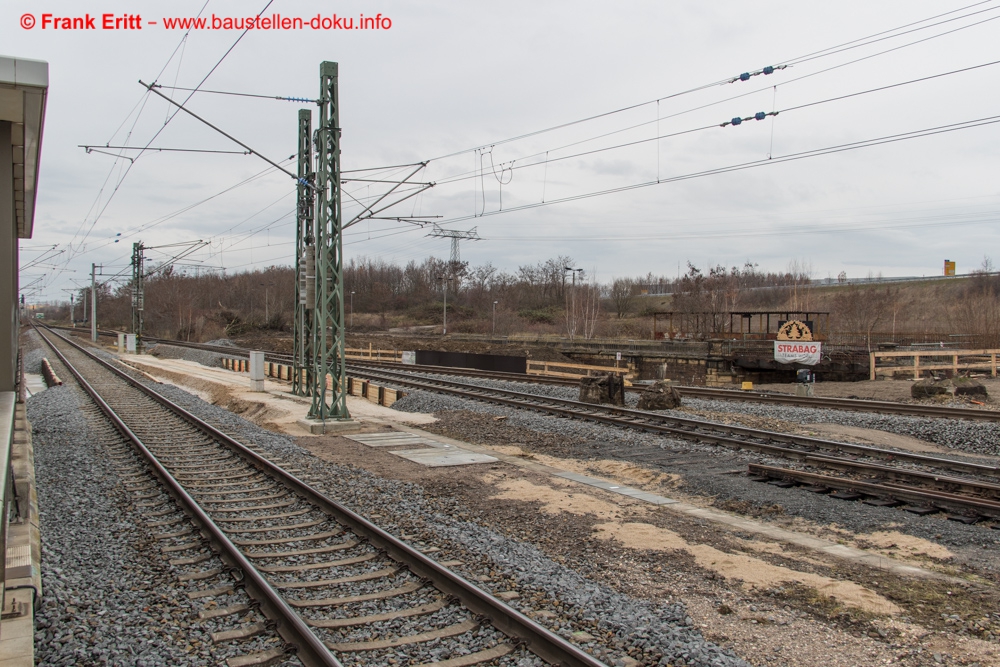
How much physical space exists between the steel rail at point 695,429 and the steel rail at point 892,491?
1292 millimetres

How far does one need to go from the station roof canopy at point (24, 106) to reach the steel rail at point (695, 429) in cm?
1204

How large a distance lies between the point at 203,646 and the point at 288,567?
1618 millimetres

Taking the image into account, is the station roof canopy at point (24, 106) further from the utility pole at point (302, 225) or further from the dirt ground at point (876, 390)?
the dirt ground at point (876, 390)

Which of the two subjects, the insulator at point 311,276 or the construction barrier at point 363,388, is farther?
the construction barrier at point 363,388

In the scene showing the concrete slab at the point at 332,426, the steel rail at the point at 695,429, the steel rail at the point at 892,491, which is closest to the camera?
the steel rail at the point at 892,491

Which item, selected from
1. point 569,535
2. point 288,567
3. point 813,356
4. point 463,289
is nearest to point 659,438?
point 569,535

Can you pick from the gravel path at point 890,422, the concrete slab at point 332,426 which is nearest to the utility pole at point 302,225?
the concrete slab at point 332,426

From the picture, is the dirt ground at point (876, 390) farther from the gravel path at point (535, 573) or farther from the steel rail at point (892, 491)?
the gravel path at point (535, 573)

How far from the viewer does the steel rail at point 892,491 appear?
870 cm

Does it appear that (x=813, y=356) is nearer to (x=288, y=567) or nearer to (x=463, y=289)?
(x=288, y=567)

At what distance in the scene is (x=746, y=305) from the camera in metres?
93.0

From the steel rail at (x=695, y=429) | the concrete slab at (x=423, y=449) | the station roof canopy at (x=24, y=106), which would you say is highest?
the station roof canopy at (x=24, y=106)

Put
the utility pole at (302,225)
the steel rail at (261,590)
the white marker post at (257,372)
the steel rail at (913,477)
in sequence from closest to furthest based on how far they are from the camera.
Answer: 1. the steel rail at (261,590)
2. the steel rail at (913,477)
3. the utility pole at (302,225)
4. the white marker post at (257,372)

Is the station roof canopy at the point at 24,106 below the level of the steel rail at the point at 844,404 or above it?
above
